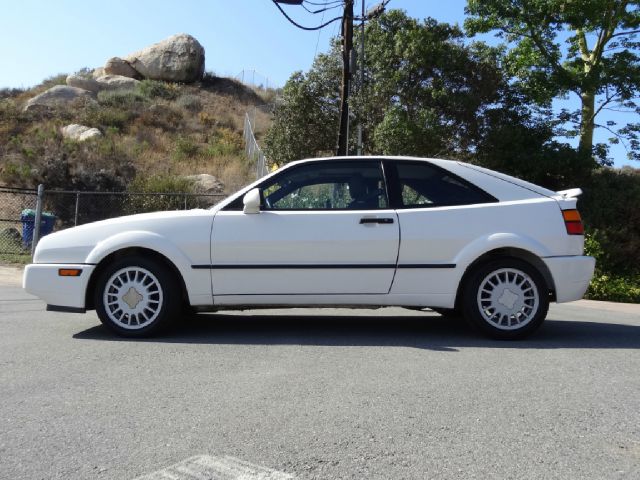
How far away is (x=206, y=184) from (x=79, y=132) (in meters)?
10.3

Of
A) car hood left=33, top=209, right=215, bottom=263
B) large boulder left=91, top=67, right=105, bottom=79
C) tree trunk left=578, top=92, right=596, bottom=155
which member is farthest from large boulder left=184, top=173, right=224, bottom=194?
large boulder left=91, top=67, right=105, bottom=79

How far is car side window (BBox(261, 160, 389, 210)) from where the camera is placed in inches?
230

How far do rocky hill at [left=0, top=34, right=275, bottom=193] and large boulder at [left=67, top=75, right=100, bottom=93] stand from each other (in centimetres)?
6

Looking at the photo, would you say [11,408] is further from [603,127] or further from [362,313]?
[603,127]

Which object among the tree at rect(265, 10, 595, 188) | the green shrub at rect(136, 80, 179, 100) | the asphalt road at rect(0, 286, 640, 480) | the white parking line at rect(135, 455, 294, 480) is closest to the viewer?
the white parking line at rect(135, 455, 294, 480)

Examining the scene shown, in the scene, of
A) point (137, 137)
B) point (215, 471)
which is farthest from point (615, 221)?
point (137, 137)

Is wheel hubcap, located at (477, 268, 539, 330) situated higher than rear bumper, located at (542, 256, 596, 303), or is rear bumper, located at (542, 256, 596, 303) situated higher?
rear bumper, located at (542, 256, 596, 303)

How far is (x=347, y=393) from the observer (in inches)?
161

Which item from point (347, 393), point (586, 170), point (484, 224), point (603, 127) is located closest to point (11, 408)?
point (347, 393)

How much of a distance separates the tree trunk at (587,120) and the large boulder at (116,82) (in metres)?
28.9

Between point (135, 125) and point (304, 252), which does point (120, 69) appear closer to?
point (135, 125)

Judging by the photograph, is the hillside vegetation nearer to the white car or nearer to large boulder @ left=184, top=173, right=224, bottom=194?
large boulder @ left=184, top=173, right=224, bottom=194

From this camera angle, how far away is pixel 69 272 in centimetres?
569

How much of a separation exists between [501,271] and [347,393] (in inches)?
89.5
